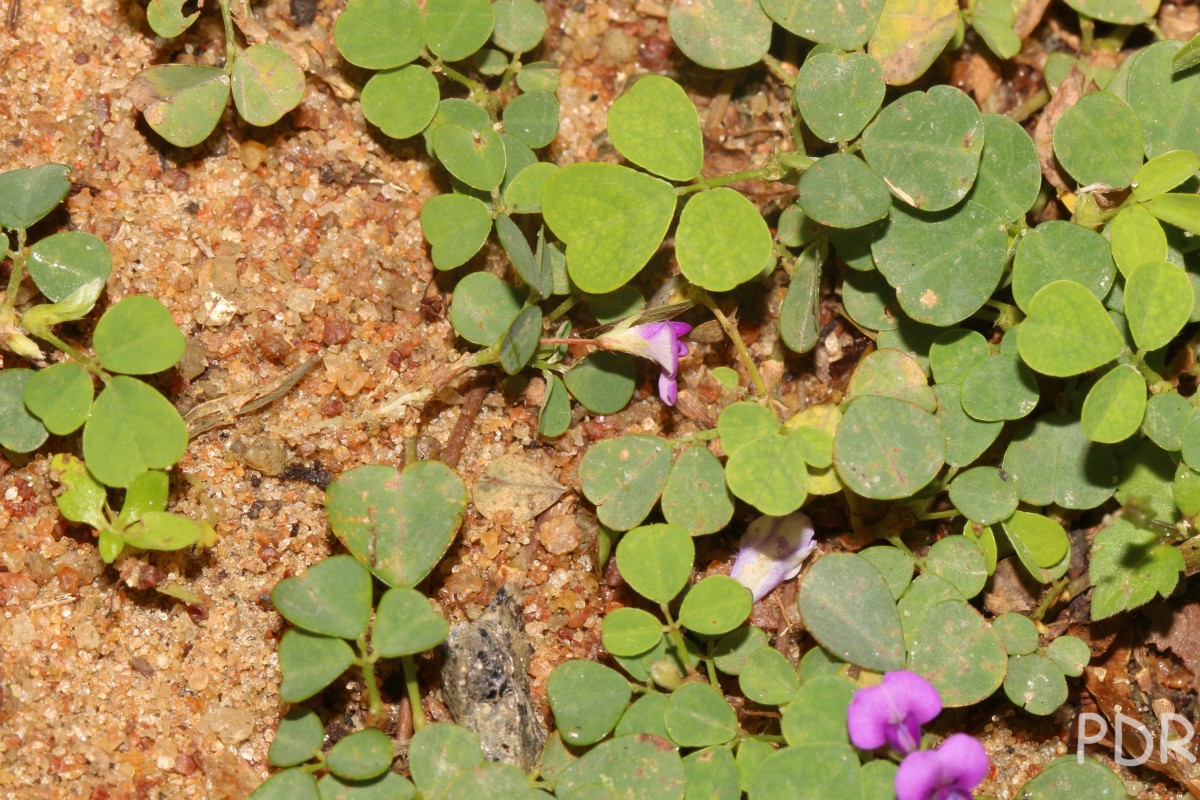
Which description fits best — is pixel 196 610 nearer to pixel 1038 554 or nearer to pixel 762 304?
pixel 762 304

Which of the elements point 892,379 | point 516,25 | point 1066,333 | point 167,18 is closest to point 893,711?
point 892,379

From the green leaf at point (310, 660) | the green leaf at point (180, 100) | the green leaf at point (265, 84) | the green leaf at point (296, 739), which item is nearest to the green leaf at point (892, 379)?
the green leaf at point (310, 660)

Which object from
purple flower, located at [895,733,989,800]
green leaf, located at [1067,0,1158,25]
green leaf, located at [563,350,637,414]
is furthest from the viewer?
green leaf, located at [1067,0,1158,25]

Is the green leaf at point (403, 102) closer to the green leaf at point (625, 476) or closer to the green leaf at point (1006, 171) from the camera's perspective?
the green leaf at point (625, 476)

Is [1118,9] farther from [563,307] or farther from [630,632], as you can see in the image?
[630,632]

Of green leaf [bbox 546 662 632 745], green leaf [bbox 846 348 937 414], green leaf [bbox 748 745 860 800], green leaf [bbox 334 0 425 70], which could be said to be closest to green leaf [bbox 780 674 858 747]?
green leaf [bbox 748 745 860 800]

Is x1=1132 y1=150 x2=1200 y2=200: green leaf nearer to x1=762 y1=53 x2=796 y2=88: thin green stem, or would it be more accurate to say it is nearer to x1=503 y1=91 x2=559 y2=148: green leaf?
x1=762 y1=53 x2=796 y2=88: thin green stem
